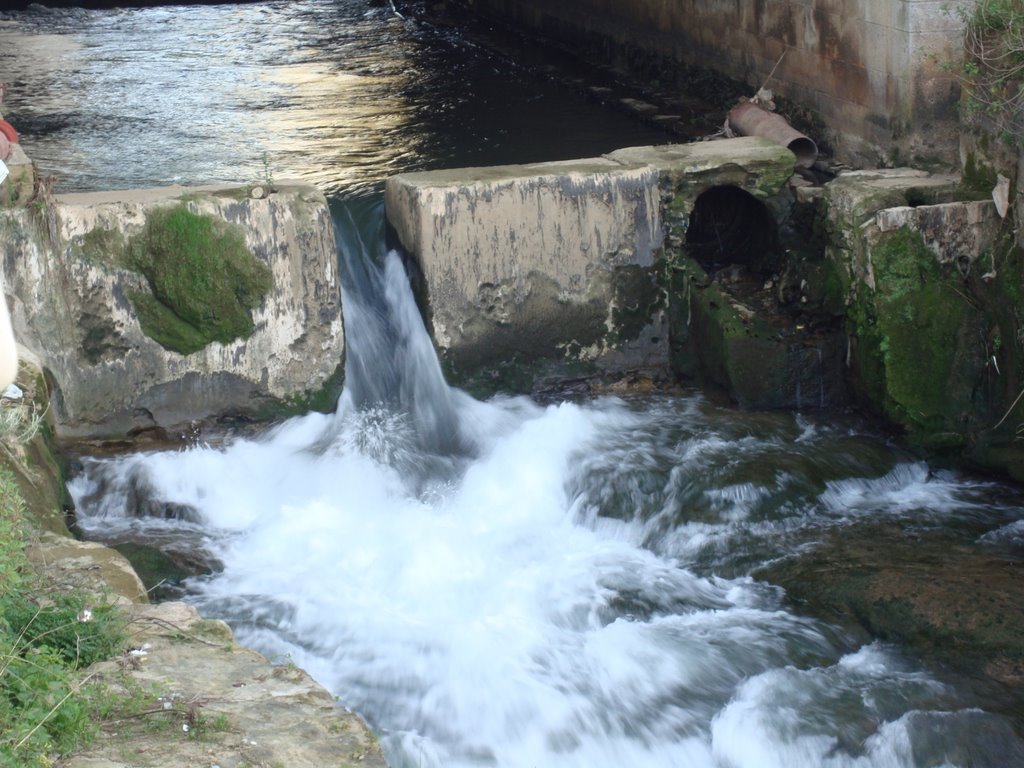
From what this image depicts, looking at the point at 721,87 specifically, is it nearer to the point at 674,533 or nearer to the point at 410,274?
the point at 410,274

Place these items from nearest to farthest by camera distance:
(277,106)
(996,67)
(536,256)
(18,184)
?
(18,184), (996,67), (536,256), (277,106)

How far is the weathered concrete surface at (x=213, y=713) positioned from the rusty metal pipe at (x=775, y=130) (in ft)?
15.1

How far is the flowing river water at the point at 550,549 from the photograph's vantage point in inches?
158

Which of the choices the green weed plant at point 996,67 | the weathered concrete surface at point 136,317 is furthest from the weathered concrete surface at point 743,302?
the weathered concrete surface at point 136,317

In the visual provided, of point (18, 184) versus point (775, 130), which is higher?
point (18, 184)

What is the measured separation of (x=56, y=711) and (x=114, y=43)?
12904 millimetres

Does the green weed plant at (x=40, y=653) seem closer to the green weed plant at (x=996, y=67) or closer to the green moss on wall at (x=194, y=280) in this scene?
the green moss on wall at (x=194, y=280)

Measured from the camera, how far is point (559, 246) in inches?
244

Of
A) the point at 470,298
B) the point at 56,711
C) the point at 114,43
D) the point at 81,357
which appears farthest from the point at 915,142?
the point at 114,43

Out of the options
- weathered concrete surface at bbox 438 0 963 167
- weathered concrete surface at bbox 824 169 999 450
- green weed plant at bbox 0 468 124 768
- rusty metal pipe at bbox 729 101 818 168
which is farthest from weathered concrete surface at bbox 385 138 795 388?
green weed plant at bbox 0 468 124 768

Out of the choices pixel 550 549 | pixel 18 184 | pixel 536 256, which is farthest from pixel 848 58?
pixel 18 184

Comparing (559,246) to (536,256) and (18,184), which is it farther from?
(18,184)

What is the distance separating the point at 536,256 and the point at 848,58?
243cm

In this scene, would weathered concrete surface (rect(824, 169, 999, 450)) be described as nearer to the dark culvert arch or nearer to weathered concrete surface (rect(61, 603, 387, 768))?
the dark culvert arch
